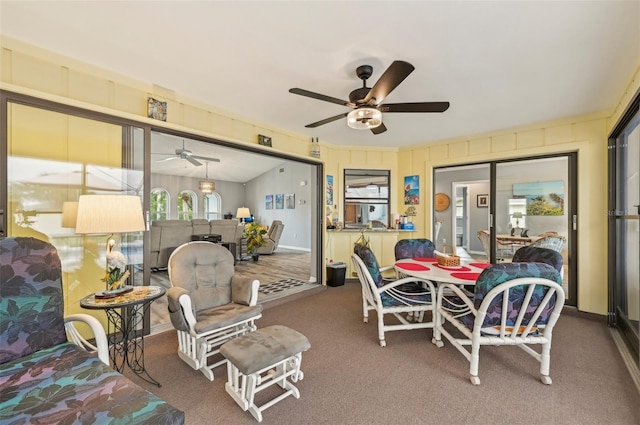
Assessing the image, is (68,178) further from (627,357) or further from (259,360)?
(627,357)

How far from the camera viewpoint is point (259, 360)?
1.65 metres

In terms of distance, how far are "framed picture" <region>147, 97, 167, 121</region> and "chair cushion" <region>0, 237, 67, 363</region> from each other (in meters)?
1.57

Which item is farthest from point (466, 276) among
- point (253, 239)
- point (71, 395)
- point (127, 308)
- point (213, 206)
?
point (213, 206)

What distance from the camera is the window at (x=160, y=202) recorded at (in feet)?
29.7

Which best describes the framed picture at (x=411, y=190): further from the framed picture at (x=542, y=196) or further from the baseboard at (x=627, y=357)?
the baseboard at (x=627, y=357)

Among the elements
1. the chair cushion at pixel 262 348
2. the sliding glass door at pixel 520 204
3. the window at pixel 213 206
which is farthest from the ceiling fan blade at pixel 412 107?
the window at pixel 213 206

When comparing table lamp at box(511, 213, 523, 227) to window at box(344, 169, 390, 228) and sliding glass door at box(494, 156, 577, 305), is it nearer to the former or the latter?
sliding glass door at box(494, 156, 577, 305)

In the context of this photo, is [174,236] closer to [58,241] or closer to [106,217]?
[58,241]

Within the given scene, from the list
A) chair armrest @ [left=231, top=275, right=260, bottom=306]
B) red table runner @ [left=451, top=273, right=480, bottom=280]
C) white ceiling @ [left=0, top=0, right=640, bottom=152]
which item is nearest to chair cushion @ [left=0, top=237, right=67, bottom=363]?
chair armrest @ [left=231, top=275, right=260, bottom=306]

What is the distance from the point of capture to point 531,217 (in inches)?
161

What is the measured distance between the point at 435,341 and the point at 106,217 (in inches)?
114

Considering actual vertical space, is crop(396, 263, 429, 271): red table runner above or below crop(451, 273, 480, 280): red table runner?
above

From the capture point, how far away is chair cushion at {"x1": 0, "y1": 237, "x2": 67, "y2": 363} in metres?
1.38

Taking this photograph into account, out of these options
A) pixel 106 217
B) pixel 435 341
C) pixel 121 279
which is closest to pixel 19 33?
pixel 106 217
